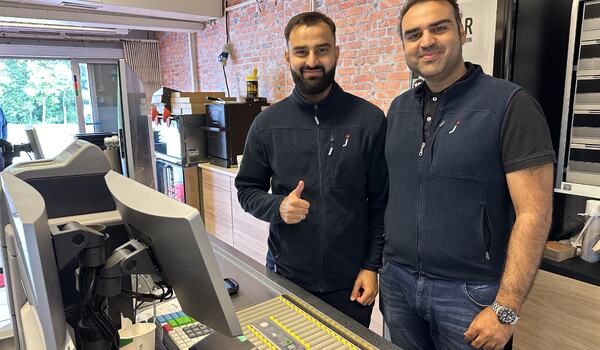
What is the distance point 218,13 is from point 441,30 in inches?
167

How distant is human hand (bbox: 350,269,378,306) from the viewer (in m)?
1.44

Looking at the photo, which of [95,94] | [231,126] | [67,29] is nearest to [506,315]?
[231,126]

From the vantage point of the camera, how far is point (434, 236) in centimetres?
125

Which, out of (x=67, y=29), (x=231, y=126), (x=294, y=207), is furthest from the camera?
(x=67, y=29)

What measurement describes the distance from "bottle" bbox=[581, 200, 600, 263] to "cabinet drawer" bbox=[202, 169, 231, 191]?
2.73 m

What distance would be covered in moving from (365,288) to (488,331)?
43 cm

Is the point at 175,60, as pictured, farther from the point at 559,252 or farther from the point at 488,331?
the point at 488,331

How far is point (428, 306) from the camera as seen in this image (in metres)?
1.28

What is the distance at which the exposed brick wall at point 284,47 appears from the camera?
3080 millimetres

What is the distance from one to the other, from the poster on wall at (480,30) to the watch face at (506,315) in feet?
3.36

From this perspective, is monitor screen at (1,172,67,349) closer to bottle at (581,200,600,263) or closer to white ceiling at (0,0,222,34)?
→ bottle at (581,200,600,263)

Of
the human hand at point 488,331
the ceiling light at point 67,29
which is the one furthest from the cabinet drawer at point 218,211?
the ceiling light at point 67,29

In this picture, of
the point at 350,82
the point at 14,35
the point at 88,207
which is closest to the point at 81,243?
the point at 88,207

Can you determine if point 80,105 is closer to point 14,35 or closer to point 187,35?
point 14,35
